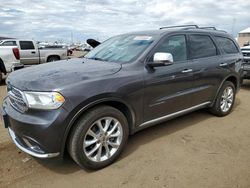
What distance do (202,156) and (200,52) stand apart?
1.88 m

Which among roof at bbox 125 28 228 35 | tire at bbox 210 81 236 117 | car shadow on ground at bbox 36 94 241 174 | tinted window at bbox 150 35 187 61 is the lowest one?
car shadow on ground at bbox 36 94 241 174

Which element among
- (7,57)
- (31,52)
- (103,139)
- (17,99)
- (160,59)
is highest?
(160,59)

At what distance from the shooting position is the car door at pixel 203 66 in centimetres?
397

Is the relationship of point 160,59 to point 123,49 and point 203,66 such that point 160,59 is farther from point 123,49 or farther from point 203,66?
point 203,66

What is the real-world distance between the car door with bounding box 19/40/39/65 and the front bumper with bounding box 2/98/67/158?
1040 centimetres

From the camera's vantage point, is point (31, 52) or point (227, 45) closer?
point (227, 45)

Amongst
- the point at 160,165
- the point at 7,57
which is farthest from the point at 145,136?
the point at 7,57

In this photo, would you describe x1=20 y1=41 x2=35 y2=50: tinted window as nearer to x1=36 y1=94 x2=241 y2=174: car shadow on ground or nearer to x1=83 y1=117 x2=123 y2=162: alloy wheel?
x1=36 y1=94 x2=241 y2=174: car shadow on ground

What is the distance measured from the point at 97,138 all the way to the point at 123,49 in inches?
61.1

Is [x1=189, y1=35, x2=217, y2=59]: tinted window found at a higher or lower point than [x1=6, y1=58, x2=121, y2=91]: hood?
higher

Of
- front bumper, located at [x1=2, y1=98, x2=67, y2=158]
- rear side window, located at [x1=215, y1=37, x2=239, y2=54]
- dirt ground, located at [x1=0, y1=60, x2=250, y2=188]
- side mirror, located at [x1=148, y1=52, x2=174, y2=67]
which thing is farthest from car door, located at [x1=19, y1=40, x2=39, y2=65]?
side mirror, located at [x1=148, y1=52, x2=174, y2=67]

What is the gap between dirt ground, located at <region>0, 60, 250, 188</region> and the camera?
106 inches

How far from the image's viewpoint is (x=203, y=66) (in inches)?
160

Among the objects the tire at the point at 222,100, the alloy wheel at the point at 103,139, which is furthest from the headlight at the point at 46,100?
the tire at the point at 222,100
